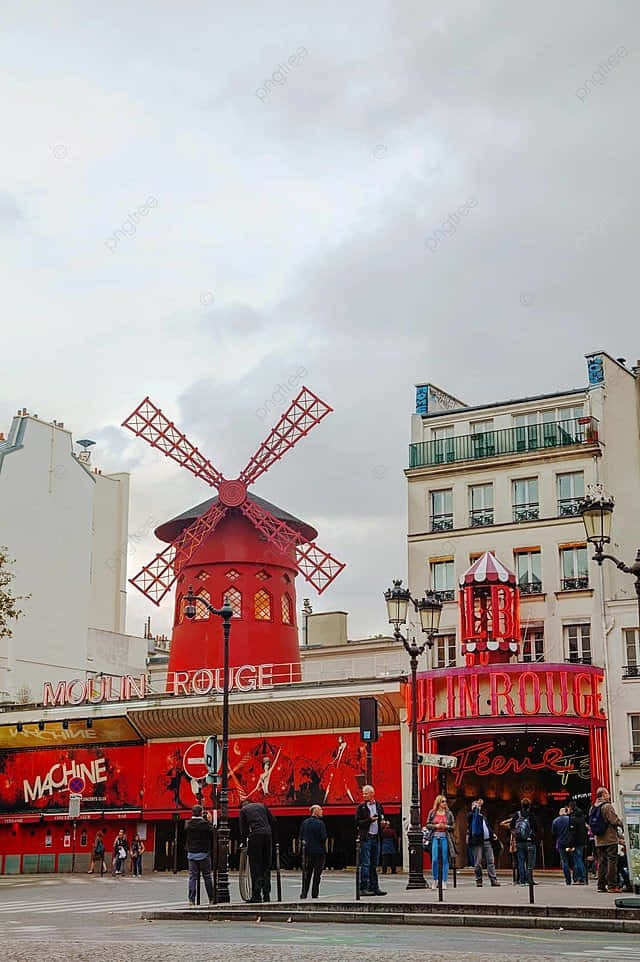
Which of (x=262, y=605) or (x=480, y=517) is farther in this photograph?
(x=262, y=605)

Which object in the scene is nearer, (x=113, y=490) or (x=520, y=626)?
(x=520, y=626)

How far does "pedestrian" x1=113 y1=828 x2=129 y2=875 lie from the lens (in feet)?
96.6

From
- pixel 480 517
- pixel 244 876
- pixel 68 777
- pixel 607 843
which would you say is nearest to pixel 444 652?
pixel 480 517

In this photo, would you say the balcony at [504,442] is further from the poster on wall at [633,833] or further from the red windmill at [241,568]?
the poster on wall at [633,833]

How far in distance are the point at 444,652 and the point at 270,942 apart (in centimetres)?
1794

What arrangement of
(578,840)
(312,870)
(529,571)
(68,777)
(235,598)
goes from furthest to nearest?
(68,777), (235,598), (529,571), (578,840), (312,870)

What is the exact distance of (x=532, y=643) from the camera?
1064 inches

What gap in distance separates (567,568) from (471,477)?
10.1 feet

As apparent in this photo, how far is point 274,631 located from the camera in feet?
106

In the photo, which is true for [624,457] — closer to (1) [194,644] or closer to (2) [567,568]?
(2) [567,568]

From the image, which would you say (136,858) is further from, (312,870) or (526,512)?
(312,870)

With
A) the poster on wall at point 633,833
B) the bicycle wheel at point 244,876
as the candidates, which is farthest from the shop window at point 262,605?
the poster on wall at point 633,833

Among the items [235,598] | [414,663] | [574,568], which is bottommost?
[414,663]

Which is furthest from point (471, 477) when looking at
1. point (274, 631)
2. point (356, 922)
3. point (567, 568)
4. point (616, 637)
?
point (356, 922)
